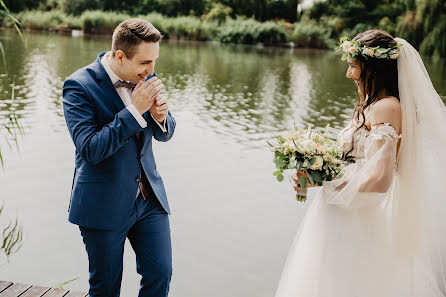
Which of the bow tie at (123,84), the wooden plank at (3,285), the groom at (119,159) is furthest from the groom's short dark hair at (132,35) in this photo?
the wooden plank at (3,285)

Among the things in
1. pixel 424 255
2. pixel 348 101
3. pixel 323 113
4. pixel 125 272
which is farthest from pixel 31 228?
pixel 348 101

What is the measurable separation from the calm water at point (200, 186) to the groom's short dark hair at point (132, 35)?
4.46 feet

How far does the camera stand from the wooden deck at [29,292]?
10.2 feet

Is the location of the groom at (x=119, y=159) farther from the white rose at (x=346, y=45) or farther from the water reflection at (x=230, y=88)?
the water reflection at (x=230, y=88)

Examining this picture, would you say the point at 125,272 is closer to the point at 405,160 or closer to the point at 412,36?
the point at 405,160

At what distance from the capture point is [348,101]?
1439 centimetres

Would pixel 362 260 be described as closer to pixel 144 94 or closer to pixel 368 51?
pixel 368 51

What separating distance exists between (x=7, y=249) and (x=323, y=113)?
30.2ft

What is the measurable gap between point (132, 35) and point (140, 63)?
0.46 ft

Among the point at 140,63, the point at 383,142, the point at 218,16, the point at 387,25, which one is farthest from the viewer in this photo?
the point at 218,16

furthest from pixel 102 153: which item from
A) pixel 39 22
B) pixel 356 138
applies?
pixel 39 22

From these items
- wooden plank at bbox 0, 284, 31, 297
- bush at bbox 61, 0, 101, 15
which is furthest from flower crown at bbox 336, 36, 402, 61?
bush at bbox 61, 0, 101, 15

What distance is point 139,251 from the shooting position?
101 inches

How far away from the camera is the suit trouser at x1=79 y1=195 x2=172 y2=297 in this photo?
242 cm
